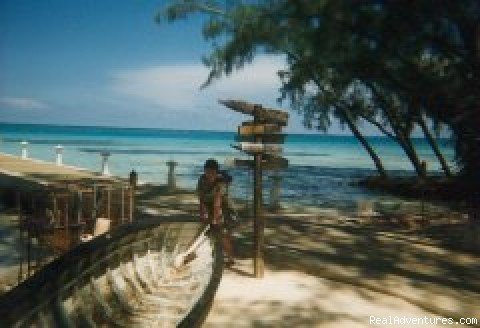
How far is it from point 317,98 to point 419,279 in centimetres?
1986

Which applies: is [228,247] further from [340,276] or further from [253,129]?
[253,129]

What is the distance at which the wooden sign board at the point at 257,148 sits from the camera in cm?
990

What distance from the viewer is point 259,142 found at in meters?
10.1

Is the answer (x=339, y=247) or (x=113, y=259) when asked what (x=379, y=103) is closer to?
(x=339, y=247)

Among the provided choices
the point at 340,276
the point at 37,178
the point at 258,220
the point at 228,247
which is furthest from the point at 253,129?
the point at 37,178

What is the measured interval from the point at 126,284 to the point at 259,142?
3378 mm

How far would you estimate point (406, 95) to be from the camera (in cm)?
1388

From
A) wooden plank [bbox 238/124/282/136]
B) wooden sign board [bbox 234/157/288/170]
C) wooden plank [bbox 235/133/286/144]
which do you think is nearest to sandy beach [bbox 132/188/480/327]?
wooden sign board [bbox 234/157/288/170]

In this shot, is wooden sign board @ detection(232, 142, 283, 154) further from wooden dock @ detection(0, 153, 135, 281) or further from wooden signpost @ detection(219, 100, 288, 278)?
wooden dock @ detection(0, 153, 135, 281)

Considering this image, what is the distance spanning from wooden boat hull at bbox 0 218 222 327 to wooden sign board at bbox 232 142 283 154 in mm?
1526

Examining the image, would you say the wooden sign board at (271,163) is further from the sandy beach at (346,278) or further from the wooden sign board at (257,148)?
the sandy beach at (346,278)

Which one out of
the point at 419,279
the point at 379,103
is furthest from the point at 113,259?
the point at 379,103

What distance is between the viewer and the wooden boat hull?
6.04 metres

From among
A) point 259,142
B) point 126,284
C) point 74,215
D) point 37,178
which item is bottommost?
point 126,284
